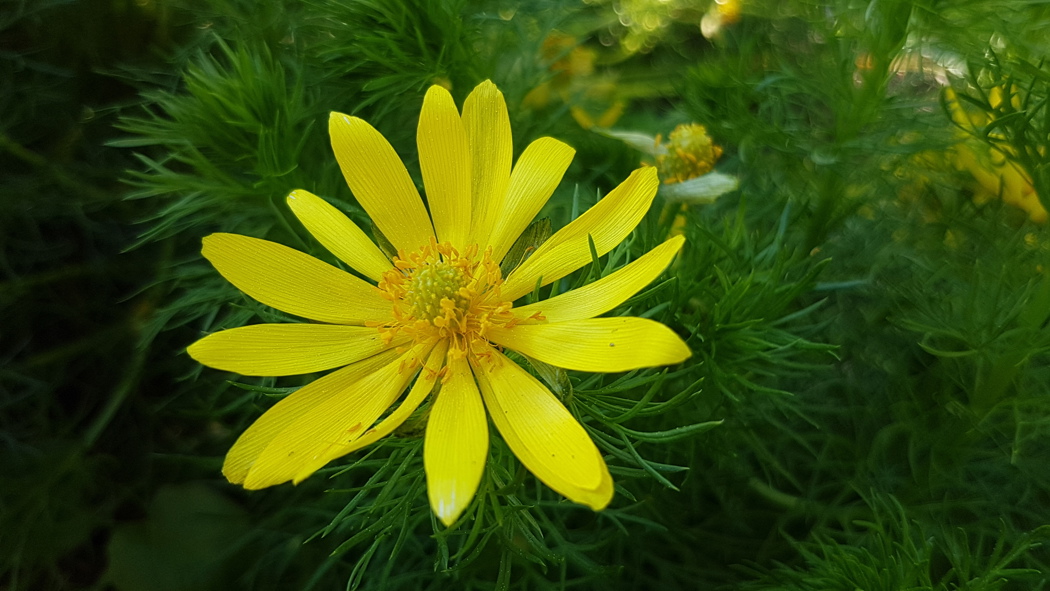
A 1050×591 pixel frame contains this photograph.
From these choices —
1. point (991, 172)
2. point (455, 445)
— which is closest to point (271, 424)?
point (455, 445)

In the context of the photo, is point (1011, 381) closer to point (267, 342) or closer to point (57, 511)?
point (267, 342)

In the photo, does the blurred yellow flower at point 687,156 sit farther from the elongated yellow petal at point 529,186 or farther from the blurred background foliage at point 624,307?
the elongated yellow petal at point 529,186

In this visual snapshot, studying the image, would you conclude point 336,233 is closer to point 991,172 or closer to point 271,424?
point 271,424

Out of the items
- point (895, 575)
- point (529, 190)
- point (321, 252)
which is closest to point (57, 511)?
point (321, 252)

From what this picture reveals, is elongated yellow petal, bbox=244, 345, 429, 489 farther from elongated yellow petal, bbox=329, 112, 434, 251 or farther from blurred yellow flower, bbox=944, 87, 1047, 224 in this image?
blurred yellow flower, bbox=944, 87, 1047, 224

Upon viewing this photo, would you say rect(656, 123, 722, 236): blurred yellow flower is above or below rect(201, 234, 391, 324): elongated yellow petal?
below

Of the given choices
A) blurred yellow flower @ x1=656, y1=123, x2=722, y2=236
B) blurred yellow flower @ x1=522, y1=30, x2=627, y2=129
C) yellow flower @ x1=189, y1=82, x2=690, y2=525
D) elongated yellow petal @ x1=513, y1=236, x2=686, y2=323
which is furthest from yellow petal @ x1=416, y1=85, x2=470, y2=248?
blurred yellow flower @ x1=522, y1=30, x2=627, y2=129
